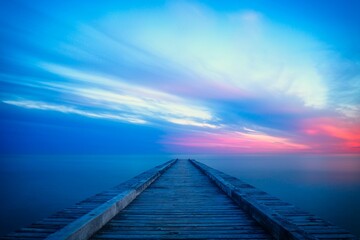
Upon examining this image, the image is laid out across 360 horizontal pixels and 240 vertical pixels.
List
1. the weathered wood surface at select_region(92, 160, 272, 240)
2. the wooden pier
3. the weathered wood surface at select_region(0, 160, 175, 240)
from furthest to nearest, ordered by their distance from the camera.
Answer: the weathered wood surface at select_region(92, 160, 272, 240)
the wooden pier
the weathered wood surface at select_region(0, 160, 175, 240)

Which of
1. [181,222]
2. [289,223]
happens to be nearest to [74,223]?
[181,222]

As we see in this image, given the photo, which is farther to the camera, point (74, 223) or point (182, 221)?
point (182, 221)

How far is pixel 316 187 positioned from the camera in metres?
24.1

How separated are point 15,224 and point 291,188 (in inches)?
880

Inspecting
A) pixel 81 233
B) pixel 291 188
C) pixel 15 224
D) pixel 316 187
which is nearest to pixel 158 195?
pixel 81 233

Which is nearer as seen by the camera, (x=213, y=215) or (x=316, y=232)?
(x=316, y=232)

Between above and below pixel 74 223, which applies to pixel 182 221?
below

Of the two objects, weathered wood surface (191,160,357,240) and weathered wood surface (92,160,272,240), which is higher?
weathered wood surface (191,160,357,240)

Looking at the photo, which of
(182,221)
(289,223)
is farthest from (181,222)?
(289,223)

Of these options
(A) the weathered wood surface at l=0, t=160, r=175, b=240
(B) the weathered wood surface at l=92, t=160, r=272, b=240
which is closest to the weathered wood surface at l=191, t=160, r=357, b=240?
(B) the weathered wood surface at l=92, t=160, r=272, b=240

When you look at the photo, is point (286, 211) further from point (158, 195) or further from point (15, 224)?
point (15, 224)

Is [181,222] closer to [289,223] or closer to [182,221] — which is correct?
[182,221]

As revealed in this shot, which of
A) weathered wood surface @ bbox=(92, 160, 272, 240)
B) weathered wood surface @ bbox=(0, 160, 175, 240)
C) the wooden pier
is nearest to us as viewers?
weathered wood surface @ bbox=(0, 160, 175, 240)

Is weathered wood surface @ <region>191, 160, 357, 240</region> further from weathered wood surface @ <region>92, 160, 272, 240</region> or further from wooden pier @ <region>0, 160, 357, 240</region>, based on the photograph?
weathered wood surface @ <region>92, 160, 272, 240</region>
